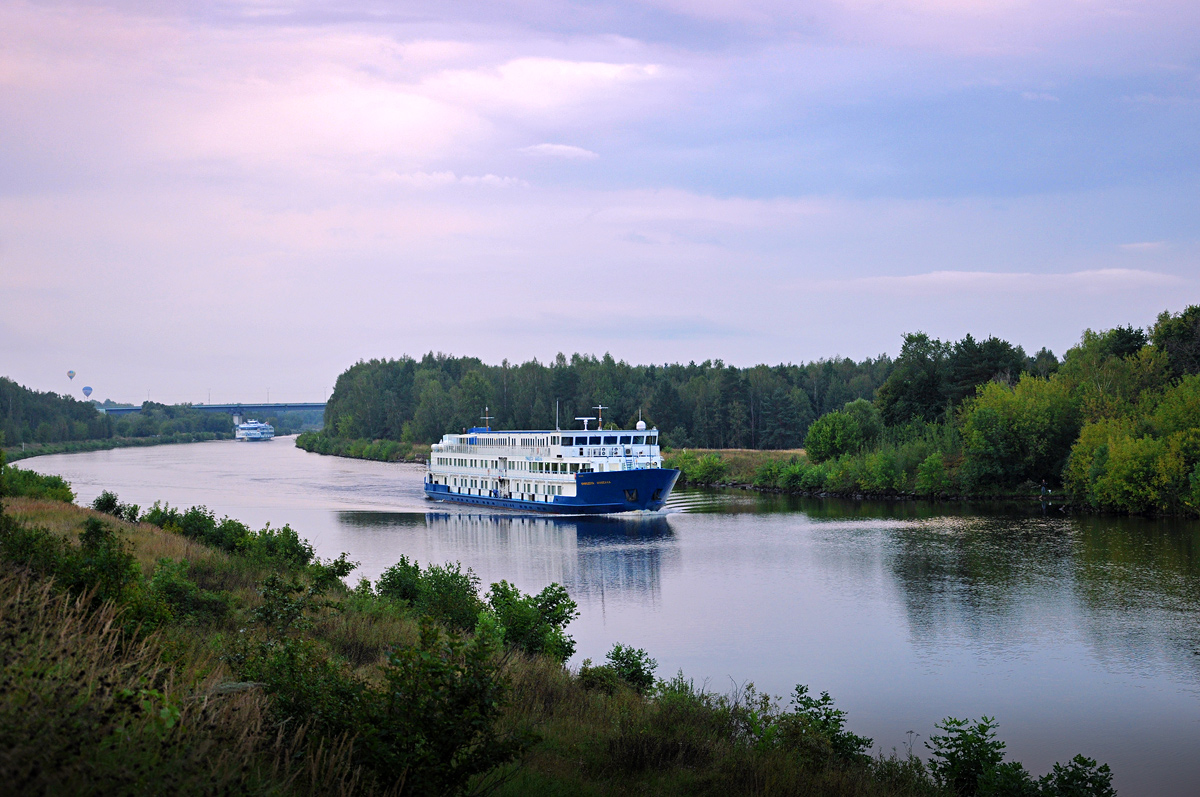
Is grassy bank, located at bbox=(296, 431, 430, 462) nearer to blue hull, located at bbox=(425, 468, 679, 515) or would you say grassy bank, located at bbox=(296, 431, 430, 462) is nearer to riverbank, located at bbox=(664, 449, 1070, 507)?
riverbank, located at bbox=(664, 449, 1070, 507)

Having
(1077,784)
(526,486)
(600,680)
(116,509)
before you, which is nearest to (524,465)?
(526,486)

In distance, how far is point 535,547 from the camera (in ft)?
173

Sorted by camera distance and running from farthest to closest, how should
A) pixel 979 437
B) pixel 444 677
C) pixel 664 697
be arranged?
pixel 979 437
pixel 664 697
pixel 444 677

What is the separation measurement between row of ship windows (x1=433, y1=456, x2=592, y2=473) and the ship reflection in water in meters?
3.72

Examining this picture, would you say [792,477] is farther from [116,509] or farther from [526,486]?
[116,509]

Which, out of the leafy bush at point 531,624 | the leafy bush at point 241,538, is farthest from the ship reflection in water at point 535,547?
the leafy bush at point 531,624

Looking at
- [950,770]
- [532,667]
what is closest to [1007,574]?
[950,770]

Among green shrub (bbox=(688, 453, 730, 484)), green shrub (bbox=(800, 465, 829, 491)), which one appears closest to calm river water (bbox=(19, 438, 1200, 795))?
green shrub (bbox=(800, 465, 829, 491))

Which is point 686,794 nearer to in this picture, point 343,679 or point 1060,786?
point 343,679

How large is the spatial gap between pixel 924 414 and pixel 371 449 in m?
89.2

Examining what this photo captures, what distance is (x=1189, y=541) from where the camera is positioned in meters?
45.1

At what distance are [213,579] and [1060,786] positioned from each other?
2185 cm

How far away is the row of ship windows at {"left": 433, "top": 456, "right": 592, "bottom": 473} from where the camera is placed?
6700cm


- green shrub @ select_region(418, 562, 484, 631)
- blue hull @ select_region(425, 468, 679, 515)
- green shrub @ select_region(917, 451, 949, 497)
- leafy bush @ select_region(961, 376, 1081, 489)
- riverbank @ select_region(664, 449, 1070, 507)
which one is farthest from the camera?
green shrub @ select_region(917, 451, 949, 497)
